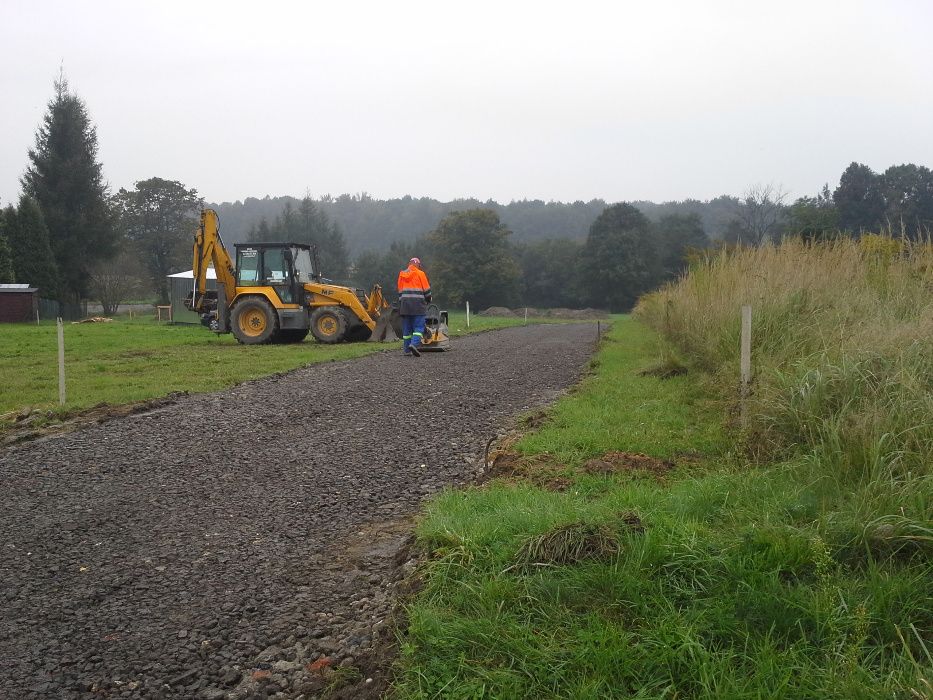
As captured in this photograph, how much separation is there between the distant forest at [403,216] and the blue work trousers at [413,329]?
102 meters

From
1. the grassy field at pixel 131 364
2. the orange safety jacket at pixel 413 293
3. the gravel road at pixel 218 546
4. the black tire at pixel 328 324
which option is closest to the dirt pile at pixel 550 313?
the grassy field at pixel 131 364

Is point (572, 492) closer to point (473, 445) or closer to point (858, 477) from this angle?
point (858, 477)

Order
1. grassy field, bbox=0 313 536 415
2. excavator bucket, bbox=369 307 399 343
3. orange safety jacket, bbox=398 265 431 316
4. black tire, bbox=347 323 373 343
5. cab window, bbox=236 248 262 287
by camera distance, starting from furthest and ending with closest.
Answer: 1. black tire, bbox=347 323 373 343
2. cab window, bbox=236 248 262 287
3. excavator bucket, bbox=369 307 399 343
4. orange safety jacket, bbox=398 265 431 316
5. grassy field, bbox=0 313 536 415

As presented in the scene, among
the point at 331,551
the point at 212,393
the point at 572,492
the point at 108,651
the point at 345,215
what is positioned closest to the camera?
the point at 108,651

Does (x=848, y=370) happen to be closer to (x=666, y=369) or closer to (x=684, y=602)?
(x=684, y=602)

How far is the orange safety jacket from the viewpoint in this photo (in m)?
15.2

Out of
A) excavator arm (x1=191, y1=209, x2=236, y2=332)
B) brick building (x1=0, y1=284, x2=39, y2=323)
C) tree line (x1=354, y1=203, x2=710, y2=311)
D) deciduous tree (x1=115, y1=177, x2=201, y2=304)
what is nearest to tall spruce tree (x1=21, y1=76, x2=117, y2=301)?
brick building (x1=0, y1=284, x2=39, y2=323)

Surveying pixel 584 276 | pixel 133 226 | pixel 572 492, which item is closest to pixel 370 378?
pixel 572 492

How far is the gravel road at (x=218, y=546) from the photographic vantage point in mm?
3062

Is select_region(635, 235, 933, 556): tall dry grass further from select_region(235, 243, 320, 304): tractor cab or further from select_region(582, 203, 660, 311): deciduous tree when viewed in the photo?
select_region(582, 203, 660, 311): deciduous tree

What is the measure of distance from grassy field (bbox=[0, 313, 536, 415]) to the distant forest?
3807 inches

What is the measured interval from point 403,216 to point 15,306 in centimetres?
9899

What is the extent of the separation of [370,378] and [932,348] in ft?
26.7

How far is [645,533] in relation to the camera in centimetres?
327
